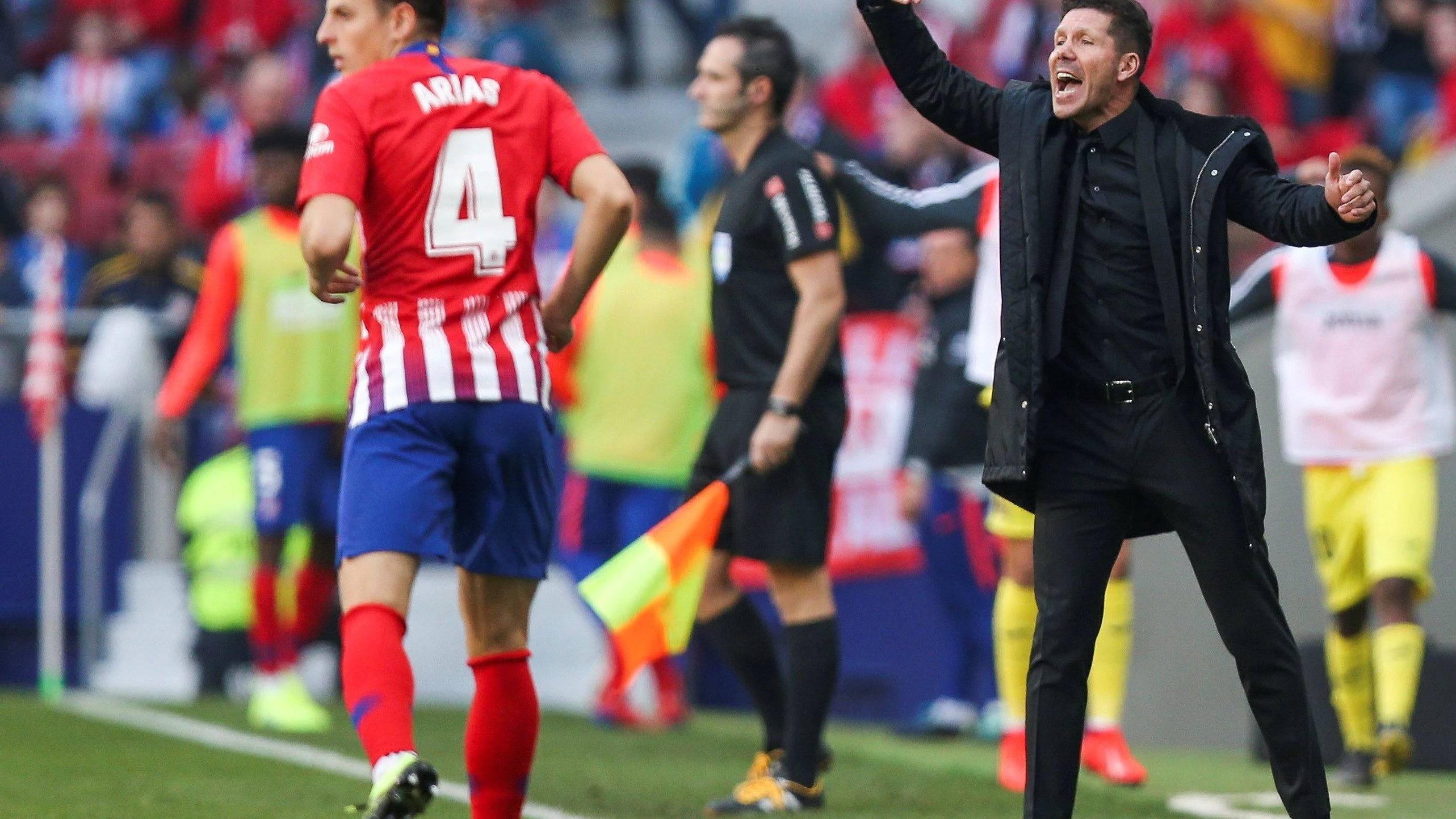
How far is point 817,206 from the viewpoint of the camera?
21.1 feet

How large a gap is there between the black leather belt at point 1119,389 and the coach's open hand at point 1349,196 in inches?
20.2

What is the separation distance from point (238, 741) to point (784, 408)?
120 inches

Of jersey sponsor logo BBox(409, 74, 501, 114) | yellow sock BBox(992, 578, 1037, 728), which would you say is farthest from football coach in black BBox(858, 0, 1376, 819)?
yellow sock BBox(992, 578, 1037, 728)

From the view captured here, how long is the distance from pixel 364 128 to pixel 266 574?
15.8 feet

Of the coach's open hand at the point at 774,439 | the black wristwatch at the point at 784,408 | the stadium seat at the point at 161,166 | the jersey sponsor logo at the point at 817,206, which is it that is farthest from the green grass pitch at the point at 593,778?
the stadium seat at the point at 161,166

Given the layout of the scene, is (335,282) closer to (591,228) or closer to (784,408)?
(591,228)

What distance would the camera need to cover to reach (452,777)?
7109 millimetres

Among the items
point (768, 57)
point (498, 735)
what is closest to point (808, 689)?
point (498, 735)

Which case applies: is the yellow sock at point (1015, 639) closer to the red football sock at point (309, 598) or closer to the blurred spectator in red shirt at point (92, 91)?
the red football sock at point (309, 598)

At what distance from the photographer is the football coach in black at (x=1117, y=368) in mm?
4605

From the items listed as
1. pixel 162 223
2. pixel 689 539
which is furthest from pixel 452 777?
pixel 162 223

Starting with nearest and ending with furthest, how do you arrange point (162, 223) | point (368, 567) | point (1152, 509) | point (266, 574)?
point (368, 567), point (1152, 509), point (266, 574), point (162, 223)

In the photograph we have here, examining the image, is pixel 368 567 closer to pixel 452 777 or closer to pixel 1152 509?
pixel 1152 509

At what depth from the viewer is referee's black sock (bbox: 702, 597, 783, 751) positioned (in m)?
6.86
